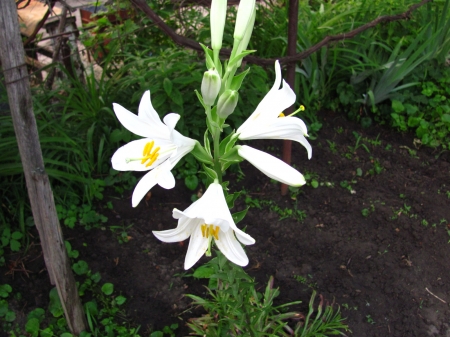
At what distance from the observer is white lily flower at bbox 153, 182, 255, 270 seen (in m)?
1.23

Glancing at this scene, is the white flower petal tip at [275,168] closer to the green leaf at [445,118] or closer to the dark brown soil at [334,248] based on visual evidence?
the dark brown soil at [334,248]

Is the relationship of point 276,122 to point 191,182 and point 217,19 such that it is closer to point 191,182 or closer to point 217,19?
point 217,19

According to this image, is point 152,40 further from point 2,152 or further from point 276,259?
point 276,259

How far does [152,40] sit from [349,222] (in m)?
2.14

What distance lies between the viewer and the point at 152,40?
3678 millimetres

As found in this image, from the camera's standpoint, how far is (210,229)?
134cm

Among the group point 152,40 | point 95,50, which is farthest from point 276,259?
point 95,50

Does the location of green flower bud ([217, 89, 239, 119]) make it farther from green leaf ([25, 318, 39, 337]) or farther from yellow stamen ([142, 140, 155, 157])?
green leaf ([25, 318, 39, 337])

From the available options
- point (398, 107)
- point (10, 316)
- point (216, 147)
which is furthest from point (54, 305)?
point (398, 107)

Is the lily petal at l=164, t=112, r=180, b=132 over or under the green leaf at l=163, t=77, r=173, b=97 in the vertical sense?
over

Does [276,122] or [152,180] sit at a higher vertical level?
[276,122]

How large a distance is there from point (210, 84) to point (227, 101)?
0.07 meters

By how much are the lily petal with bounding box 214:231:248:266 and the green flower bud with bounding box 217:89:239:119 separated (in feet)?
1.24

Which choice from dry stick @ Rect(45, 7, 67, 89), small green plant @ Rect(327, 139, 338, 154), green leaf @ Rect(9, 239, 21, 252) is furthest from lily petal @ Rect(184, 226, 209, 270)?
dry stick @ Rect(45, 7, 67, 89)
